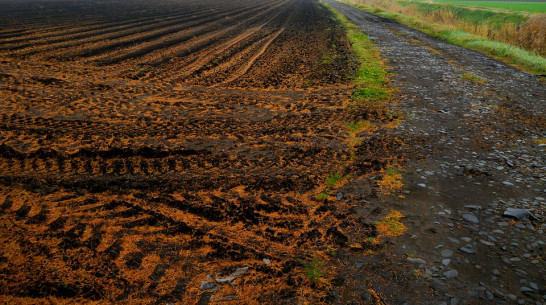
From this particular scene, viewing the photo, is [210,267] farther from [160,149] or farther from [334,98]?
[334,98]

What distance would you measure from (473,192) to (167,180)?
4.98 meters

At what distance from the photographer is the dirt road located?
3439 mm

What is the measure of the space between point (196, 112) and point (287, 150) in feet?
10.1

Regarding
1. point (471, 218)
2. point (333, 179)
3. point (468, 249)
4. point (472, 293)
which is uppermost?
point (333, 179)

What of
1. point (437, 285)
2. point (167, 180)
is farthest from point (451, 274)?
point (167, 180)

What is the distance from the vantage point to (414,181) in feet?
17.4

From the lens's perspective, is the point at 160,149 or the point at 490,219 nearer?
the point at 490,219

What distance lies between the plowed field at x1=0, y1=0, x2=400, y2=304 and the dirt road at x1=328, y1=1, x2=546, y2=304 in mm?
931

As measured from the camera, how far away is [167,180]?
5.21m

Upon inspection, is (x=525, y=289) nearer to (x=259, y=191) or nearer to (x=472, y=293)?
(x=472, y=293)

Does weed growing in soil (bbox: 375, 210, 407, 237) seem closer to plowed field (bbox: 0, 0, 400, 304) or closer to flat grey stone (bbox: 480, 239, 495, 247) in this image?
plowed field (bbox: 0, 0, 400, 304)

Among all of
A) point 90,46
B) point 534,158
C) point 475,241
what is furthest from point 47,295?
point 90,46

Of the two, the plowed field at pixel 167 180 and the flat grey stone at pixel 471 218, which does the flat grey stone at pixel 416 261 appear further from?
the flat grey stone at pixel 471 218

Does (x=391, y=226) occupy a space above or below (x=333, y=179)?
below
